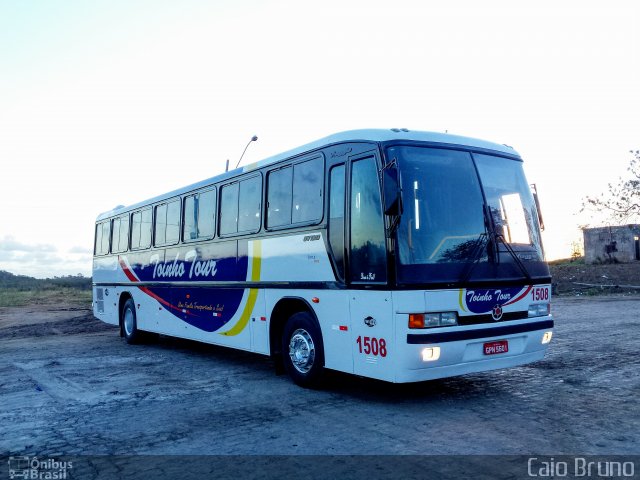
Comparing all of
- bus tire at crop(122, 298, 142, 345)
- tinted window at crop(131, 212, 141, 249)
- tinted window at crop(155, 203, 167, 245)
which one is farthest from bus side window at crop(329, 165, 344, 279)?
bus tire at crop(122, 298, 142, 345)

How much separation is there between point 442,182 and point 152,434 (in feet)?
13.9

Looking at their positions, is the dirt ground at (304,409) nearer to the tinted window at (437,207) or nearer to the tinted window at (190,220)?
the tinted window at (437,207)

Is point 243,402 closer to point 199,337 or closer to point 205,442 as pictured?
point 205,442

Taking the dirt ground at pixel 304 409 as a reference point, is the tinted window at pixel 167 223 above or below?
above

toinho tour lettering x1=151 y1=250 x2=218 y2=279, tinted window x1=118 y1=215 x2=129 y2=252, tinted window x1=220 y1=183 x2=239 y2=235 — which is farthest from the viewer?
tinted window x1=118 y1=215 x2=129 y2=252

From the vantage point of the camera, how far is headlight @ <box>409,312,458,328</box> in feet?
21.5

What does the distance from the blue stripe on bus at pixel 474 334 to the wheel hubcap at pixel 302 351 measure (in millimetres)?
1925

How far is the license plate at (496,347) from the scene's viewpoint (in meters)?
7.05

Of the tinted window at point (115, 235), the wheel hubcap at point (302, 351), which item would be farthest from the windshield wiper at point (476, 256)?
the tinted window at point (115, 235)

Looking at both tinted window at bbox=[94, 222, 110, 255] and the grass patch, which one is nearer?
tinted window at bbox=[94, 222, 110, 255]

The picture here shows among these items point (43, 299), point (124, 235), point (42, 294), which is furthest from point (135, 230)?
point (42, 294)

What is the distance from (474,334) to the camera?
270 inches

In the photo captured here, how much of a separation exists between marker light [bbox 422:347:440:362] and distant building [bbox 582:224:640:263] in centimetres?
3803

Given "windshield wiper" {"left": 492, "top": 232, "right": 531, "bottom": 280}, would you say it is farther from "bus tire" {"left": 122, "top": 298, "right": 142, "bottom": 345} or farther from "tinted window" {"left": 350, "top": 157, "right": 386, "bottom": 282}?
"bus tire" {"left": 122, "top": 298, "right": 142, "bottom": 345}
